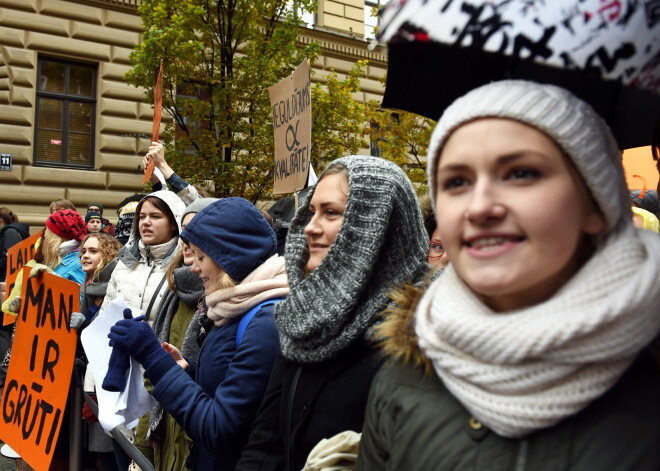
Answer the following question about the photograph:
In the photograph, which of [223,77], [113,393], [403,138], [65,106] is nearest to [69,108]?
[65,106]

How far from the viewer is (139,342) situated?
246 centimetres

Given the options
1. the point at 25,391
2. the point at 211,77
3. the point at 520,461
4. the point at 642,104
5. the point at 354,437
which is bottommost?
the point at 25,391

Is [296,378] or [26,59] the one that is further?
[26,59]

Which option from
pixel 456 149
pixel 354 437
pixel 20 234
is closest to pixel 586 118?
pixel 456 149

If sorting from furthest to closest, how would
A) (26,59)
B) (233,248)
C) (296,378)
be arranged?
(26,59)
(233,248)
(296,378)

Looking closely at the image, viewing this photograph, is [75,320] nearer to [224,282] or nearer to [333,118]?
[224,282]

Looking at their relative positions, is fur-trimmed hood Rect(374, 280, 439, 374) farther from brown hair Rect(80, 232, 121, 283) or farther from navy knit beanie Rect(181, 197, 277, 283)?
brown hair Rect(80, 232, 121, 283)

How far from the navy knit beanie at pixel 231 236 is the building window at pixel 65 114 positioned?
10853 millimetres

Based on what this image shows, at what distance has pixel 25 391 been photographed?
3.76 meters

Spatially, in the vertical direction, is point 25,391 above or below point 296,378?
below

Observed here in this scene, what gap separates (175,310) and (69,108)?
421 inches

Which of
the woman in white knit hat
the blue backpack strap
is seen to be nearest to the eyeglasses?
the blue backpack strap

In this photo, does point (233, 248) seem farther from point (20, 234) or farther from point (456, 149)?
point (20, 234)

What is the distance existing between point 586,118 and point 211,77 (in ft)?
Result: 28.8
